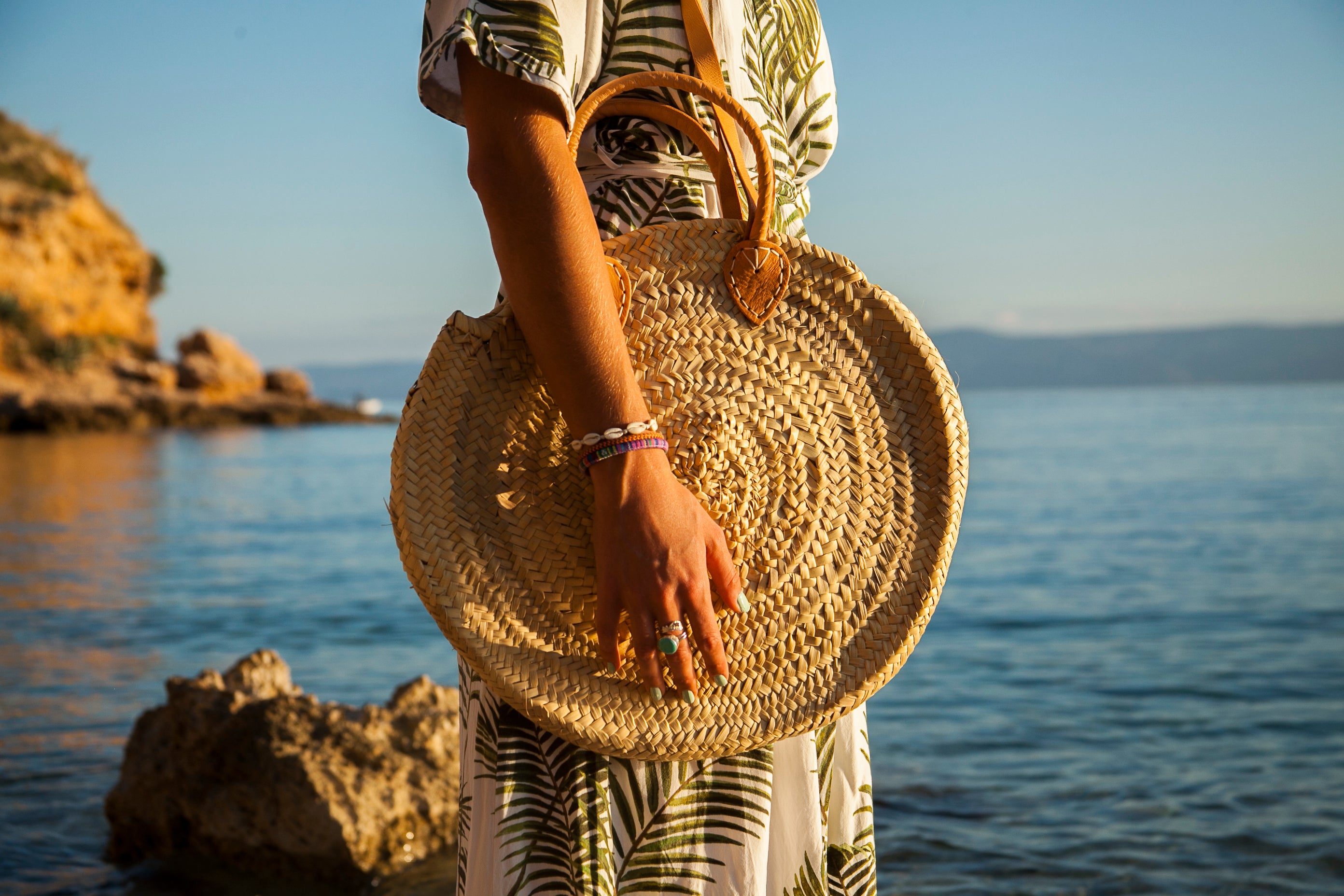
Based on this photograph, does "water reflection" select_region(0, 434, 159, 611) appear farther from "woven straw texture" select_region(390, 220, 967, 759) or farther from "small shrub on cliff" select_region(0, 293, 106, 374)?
"woven straw texture" select_region(390, 220, 967, 759)

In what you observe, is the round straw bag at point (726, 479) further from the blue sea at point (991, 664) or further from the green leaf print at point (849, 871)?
the blue sea at point (991, 664)

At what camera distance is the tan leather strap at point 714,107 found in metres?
1.07

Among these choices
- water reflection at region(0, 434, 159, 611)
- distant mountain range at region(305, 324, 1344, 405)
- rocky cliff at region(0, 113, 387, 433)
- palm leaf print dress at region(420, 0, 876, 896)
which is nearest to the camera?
palm leaf print dress at region(420, 0, 876, 896)

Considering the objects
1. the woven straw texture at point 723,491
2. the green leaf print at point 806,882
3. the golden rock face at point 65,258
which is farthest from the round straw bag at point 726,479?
the golden rock face at point 65,258

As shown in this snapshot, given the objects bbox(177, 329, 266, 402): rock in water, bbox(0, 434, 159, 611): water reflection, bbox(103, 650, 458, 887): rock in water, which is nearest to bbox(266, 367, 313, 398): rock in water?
bbox(177, 329, 266, 402): rock in water

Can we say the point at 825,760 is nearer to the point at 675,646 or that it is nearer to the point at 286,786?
the point at 675,646

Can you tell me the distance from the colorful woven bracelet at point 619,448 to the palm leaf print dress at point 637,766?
299mm

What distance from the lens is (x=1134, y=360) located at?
129m

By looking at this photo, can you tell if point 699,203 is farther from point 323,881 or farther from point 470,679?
point 323,881

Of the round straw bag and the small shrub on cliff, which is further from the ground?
the small shrub on cliff

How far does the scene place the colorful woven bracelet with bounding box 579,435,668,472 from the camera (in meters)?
1.04

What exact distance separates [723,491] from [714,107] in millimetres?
416

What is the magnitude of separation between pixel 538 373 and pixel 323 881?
8.47 feet

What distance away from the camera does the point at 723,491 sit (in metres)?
1.15
